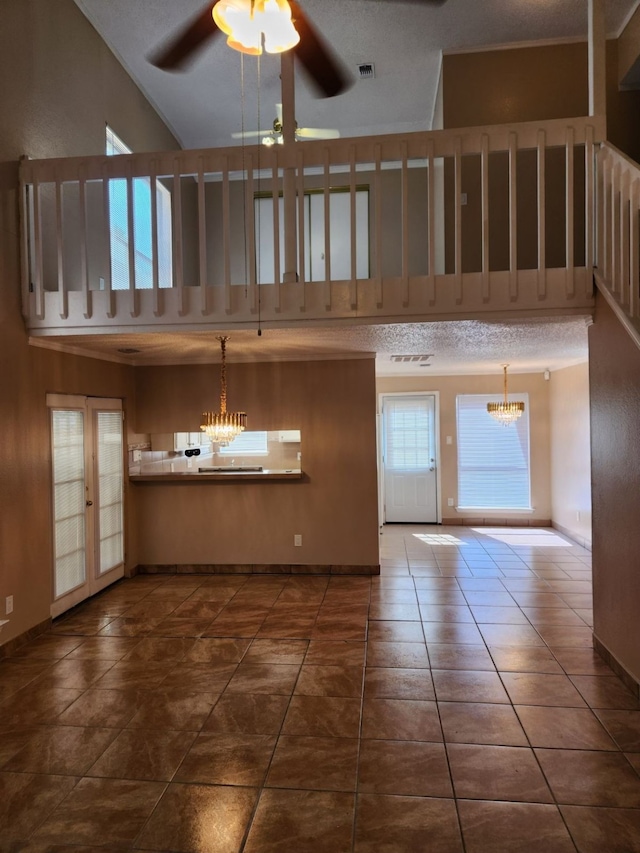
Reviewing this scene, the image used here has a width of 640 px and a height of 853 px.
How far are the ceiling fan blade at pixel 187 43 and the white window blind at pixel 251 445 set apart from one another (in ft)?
16.4

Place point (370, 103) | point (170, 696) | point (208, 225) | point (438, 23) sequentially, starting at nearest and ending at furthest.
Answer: point (170, 696) < point (438, 23) < point (370, 103) < point (208, 225)

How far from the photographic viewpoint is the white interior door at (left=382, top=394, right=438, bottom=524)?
28.2 ft

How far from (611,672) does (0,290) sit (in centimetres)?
479

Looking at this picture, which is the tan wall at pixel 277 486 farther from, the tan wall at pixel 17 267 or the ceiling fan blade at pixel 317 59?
the ceiling fan blade at pixel 317 59

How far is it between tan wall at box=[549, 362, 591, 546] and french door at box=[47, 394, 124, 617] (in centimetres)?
529

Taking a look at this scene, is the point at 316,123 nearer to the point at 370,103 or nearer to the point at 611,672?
the point at 370,103

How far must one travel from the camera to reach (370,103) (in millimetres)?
6203

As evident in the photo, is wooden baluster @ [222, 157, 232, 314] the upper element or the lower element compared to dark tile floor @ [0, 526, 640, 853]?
upper

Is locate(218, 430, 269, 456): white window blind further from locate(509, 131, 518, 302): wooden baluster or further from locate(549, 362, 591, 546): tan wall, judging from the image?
locate(509, 131, 518, 302): wooden baluster

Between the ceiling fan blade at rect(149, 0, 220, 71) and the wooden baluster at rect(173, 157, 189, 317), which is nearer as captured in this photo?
the ceiling fan blade at rect(149, 0, 220, 71)

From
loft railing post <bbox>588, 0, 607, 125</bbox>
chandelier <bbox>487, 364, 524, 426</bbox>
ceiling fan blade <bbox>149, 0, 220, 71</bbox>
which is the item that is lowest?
chandelier <bbox>487, 364, 524, 426</bbox>

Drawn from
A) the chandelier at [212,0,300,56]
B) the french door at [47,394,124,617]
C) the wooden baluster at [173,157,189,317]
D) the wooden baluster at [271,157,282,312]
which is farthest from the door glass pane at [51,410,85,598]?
the chandelier at [212,0,300,56]

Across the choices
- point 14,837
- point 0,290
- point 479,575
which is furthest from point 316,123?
point 14,837

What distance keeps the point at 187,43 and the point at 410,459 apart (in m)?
6.80
